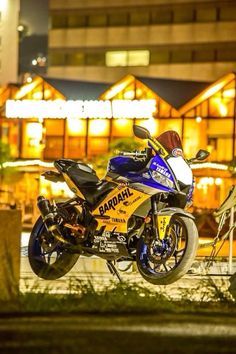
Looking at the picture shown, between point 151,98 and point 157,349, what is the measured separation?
39109 mm

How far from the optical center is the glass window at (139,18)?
7138cm

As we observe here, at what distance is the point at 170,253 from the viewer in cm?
790

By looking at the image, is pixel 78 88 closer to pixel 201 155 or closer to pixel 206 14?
pixel 206 14

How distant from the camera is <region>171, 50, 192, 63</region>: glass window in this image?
7094cm

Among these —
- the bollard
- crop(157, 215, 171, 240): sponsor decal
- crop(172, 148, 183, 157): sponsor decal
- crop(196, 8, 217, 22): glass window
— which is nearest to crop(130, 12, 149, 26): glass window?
crop(196, 8, 217, 22): glass window

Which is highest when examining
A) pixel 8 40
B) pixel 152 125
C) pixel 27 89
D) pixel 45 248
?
pixel 8 40

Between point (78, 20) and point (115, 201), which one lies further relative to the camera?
point (78, 20)

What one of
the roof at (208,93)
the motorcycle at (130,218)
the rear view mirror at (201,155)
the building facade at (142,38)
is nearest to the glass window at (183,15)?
the building facade at (142,38)

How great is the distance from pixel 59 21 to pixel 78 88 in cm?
3032

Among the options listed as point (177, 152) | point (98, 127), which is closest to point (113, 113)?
point (98, 127)

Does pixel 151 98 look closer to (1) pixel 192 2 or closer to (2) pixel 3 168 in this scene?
(2) pixel 3 168

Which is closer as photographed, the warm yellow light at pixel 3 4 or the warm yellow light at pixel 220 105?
the warm yellow light at pixel 220 105

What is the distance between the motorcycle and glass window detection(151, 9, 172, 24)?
2484 inches

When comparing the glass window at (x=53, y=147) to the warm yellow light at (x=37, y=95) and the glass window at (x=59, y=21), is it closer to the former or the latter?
the warm yellow light at (x=37, y=95)
